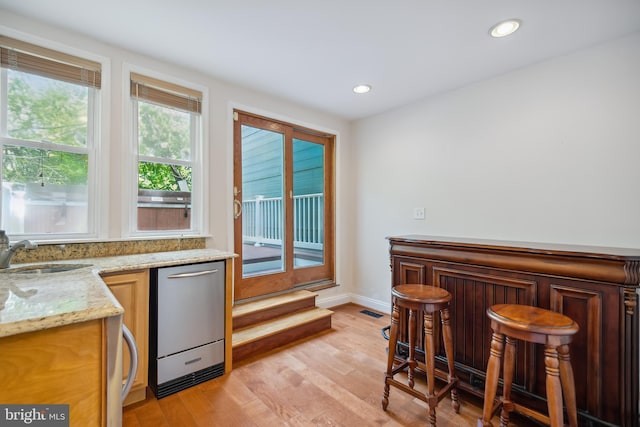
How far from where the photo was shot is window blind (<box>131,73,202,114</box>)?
2328 mm

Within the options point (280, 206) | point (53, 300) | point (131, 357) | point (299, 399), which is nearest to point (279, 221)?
point (280, 206)

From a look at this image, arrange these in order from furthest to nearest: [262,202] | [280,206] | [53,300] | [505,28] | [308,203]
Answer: [308,203] < [280,206] < [262,202] < [505,28] < [53,300]

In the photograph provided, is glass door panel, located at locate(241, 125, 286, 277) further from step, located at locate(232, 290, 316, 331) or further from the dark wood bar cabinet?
the dark wood bar cabinet

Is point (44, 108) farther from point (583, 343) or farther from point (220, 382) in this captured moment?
point (583, 343)

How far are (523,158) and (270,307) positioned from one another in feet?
8.92

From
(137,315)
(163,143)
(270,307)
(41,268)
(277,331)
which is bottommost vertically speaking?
(277,331)

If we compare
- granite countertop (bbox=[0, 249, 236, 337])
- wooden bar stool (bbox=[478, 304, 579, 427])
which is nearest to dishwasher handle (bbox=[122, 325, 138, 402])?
granite countertop (bbox=[0, 249, 236, 337])

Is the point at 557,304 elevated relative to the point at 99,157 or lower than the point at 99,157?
lower

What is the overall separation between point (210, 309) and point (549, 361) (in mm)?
2044

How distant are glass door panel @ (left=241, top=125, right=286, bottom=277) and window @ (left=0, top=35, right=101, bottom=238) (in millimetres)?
1282

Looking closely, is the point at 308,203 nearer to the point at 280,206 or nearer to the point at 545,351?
the point at 280,206

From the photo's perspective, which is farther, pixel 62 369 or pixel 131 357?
pixel 131 357

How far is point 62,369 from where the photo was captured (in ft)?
2.88
